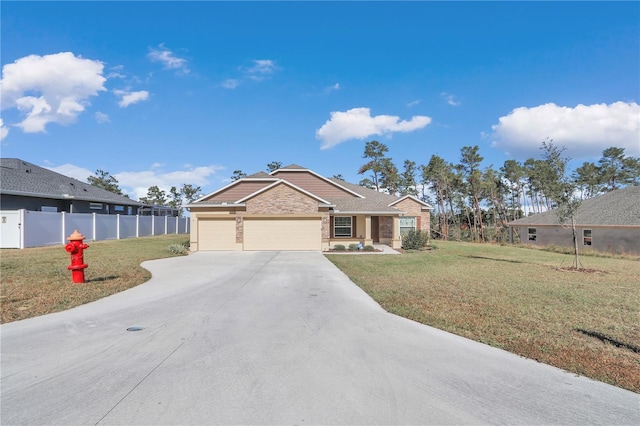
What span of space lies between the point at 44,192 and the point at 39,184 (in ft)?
5.30

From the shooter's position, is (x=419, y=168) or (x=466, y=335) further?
(x=419, y=168)

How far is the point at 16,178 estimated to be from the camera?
22.8m

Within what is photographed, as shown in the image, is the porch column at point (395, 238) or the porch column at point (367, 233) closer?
the porch column at point (367, 233)

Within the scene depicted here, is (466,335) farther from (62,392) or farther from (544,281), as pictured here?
(544,281)

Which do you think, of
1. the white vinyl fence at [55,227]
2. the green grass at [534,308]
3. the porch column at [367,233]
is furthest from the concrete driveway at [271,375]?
the white vinyl fence at [55,227]

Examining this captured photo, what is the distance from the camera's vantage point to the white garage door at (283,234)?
2016 cm

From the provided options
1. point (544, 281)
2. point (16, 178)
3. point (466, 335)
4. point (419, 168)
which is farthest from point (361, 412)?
point (419, 168)

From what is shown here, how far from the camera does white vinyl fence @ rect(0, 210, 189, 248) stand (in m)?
18.0

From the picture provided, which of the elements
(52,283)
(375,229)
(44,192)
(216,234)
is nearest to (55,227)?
(44,192)

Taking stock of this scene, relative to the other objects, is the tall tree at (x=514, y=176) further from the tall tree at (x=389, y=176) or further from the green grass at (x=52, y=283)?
the green grass at (x=52, y=283)

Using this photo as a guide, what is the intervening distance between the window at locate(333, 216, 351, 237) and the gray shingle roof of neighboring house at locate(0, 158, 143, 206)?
1910 cm

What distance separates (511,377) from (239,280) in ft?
25.5

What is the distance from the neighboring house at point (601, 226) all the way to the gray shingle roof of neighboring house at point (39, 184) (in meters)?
32.5

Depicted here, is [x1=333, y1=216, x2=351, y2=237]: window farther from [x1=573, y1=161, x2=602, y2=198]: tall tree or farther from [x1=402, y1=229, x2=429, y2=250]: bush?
[x1=573, y1=161, x2=602, y2=198]: tall tree
